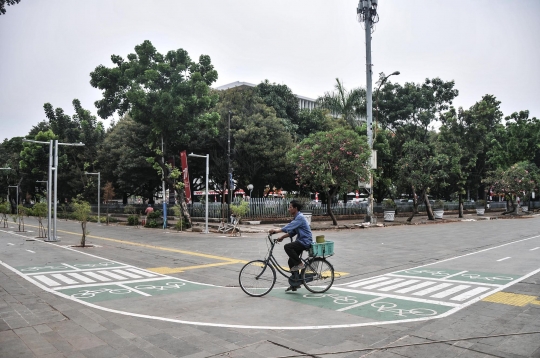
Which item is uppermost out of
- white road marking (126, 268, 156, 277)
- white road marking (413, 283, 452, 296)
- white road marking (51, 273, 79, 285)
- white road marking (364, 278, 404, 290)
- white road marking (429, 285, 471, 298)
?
white road marking (429, 285, 471, 298)

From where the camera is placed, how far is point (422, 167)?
102ft

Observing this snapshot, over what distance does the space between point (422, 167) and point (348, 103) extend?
12.1 m

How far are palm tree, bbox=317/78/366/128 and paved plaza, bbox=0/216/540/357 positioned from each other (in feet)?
94.7

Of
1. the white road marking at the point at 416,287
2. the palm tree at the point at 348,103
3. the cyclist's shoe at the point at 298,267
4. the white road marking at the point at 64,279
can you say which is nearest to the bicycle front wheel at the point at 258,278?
the cyclist's shoe at the point at 298,267

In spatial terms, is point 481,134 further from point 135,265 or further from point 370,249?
point 135,265

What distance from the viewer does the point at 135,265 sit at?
12172 millimetres

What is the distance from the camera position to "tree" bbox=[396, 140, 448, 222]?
101 feet

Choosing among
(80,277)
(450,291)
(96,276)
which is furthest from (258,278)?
(80,277)

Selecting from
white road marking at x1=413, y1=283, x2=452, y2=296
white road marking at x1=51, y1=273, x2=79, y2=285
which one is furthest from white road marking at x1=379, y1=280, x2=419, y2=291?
white road marking at x1=51, y1=273, x2=79, y2=285

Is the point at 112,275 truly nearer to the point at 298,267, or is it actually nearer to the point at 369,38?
the point at 298,267

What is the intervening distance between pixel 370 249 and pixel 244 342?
11291mm

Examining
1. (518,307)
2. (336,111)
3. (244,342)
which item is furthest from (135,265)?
(336,111)

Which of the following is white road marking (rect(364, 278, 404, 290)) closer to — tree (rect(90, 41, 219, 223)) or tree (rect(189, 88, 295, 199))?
Result: tree (rect(90, 41, 219, 223))

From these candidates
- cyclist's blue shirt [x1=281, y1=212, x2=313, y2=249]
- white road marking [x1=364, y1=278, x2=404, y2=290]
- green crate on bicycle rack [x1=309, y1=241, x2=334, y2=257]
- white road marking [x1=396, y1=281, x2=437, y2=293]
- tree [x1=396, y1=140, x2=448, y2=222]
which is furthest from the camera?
tree [x1=396, y1=140, x2=448, y2=222]
